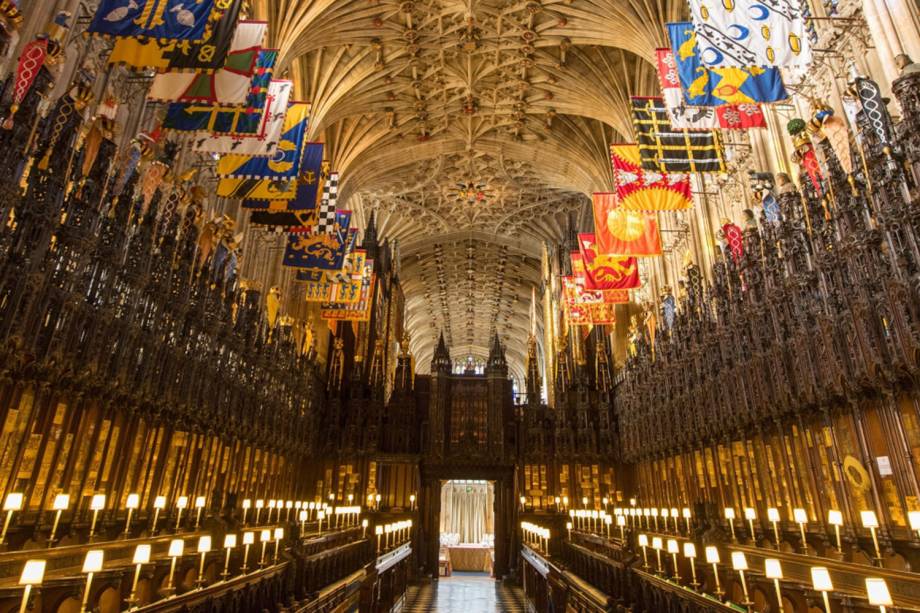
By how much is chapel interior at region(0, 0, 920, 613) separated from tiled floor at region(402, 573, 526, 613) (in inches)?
9.4

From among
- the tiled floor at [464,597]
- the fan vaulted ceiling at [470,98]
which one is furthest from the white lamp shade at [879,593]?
the fan vaulted ceiling at [470,98]

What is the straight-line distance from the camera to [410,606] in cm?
1501

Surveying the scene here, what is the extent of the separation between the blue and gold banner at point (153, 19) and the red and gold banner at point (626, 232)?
1125 cm

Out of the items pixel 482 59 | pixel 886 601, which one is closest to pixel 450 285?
pixel 482 59

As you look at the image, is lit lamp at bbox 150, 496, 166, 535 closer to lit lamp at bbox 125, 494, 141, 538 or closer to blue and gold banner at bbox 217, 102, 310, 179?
lit lamp at bbox 125, 494, 141, 538

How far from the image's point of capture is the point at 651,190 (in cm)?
1467

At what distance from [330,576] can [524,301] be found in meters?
38.9

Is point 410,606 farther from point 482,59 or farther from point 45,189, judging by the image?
point 482,59

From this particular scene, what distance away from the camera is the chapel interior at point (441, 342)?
7.88 metres

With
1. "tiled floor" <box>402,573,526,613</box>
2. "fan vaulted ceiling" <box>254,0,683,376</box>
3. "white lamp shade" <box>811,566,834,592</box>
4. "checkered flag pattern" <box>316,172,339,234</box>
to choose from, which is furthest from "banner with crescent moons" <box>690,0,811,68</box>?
"tiled floor" <box>402,573,526,613</box>

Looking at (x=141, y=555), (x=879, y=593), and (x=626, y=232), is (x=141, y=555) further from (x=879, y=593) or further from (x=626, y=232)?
(x=626, y=232)

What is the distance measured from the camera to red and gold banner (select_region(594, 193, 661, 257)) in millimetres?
15836

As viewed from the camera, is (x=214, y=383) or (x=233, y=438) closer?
(x=214, y=383)

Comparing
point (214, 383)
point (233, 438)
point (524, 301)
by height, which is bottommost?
point (233, 438)
